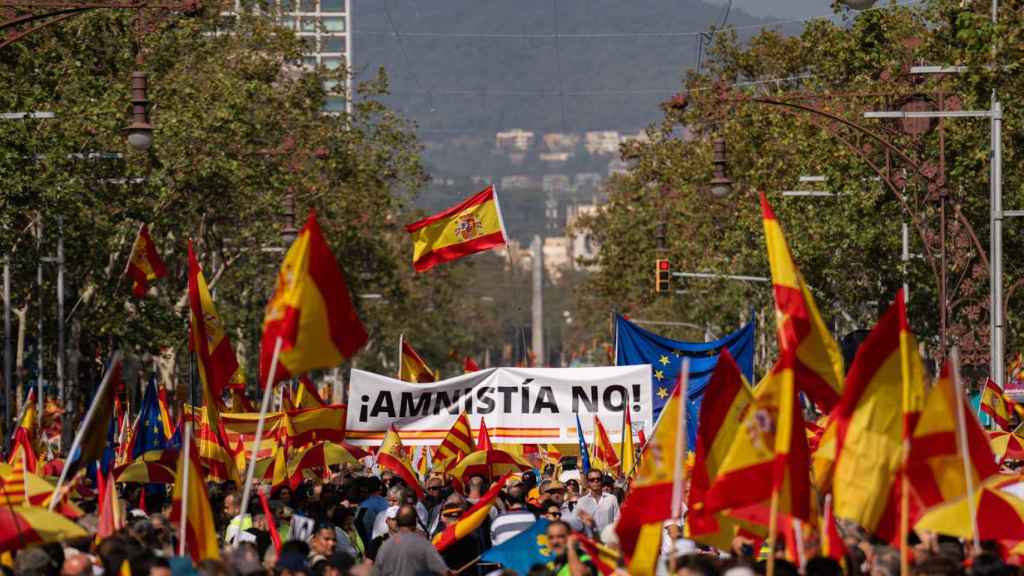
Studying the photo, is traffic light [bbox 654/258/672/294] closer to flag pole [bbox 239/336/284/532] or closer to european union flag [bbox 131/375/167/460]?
european union flag [bbox 131/375/167/460]

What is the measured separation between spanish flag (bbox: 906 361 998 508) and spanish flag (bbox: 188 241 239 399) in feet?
21.1

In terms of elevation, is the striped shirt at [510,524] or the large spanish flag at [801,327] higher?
the large spanish flag at [801,327]

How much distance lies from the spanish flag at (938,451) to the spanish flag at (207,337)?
21.1ft

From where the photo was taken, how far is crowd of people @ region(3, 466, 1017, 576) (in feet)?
35.8

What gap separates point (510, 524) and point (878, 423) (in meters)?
4.22

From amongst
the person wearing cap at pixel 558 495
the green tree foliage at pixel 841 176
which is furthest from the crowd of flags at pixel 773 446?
the green tree foliage at pixel 841 176

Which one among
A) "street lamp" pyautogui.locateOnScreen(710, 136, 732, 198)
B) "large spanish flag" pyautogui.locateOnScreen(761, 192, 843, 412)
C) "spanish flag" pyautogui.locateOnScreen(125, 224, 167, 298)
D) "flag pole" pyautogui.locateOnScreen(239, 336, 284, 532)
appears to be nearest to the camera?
"flag pole" pyautogui.locateOnScreen(239, 336, 284, 532)

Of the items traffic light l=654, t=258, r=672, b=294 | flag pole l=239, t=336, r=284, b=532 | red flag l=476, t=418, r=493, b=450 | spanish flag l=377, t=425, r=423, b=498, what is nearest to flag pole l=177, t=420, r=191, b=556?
flag pole l=239, t=336, r=284, b=532

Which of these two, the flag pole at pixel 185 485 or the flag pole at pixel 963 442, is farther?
the flag pole at pixel 185 485

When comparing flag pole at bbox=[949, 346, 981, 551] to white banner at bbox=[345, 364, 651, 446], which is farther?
white banner at bbox=[345, 364, 651, 446]

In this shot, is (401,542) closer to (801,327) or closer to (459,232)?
(801,327)

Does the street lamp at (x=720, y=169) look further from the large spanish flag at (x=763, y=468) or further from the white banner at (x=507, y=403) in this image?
the large spanish flag at (x=763, y=468)

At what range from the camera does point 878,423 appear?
11.8 m

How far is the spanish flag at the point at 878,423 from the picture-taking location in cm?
1161
